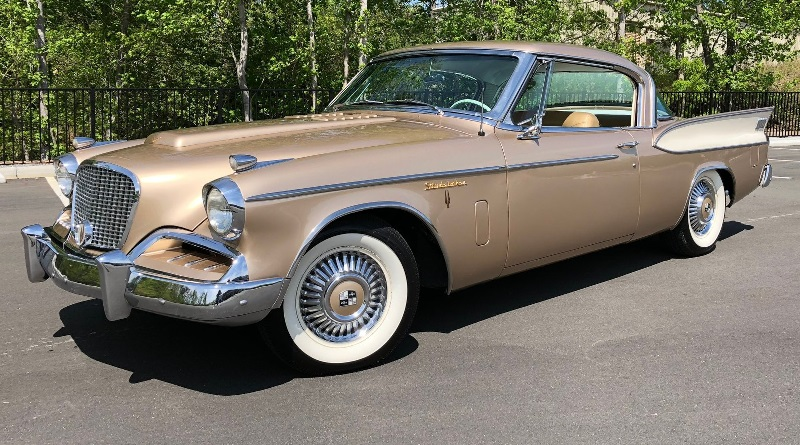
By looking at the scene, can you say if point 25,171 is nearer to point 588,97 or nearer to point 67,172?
point 67,172

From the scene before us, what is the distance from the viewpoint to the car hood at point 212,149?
143 inches

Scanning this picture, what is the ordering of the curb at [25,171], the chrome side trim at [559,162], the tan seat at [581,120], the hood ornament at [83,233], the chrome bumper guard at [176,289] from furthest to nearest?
the curb at [25,171]
the tan seat at [581,120]
the chrome side trim at [559,162]
the hood ornament at [83,233]
the chrome bumper guard at [176,289]

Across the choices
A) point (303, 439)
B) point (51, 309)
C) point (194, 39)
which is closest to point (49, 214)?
point (51, 309)

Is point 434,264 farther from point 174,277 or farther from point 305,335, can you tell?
point 174,277

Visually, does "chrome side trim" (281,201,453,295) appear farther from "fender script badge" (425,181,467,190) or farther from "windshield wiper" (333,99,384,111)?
"windshield wiper" (333,99,384,111)

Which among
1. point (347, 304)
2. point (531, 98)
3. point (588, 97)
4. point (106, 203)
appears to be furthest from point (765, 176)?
point (106, 203)

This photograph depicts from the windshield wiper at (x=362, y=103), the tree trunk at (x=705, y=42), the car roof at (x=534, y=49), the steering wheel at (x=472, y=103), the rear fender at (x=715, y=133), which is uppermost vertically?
the tree trunk at (x=705, y=42)

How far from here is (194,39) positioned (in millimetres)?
23969

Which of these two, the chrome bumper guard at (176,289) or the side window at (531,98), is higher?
the side window at (531,98)

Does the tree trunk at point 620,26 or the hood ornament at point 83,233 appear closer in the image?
the hood ornament at point 83,233

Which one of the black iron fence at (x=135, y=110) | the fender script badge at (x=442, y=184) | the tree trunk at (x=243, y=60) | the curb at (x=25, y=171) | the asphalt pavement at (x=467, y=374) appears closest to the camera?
the asphalt pavement at (x=467, y=374)

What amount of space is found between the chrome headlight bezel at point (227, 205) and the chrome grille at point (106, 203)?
449 mm

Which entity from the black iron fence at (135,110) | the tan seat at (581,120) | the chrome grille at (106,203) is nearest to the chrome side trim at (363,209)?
the chrome grille at (106,203)

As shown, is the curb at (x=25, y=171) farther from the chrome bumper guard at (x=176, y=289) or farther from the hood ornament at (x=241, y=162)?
the hood ornament at (x=241, y=162)
